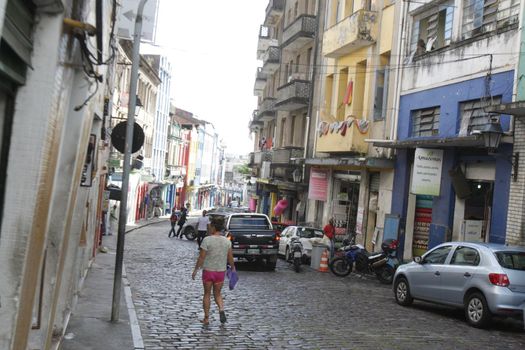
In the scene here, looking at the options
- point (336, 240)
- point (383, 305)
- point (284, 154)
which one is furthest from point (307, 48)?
point (383, 305)

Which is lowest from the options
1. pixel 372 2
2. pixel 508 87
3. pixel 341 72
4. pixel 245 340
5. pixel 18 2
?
pixel 245 340

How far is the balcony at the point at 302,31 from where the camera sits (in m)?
34.8

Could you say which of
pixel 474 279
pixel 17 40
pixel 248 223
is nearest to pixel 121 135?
pixel 17 40

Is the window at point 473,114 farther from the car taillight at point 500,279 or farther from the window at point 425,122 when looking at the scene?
the car taillight at point 500,279

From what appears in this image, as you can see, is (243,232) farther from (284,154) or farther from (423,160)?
(284,154)

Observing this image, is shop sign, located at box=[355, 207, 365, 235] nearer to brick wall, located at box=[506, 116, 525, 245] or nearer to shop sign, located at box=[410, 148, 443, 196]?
shop sign, located at box=[410, 148, 443, 196]

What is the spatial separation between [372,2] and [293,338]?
19.9 metres

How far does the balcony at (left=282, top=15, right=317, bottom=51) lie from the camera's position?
1368 inches

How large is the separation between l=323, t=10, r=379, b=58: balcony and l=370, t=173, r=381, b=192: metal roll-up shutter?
17.5 ft

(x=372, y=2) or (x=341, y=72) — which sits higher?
(x=372, y=2)

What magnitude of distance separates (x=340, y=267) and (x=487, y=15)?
337 inches

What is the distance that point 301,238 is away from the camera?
23.6 m

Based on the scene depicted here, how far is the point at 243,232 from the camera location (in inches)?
788

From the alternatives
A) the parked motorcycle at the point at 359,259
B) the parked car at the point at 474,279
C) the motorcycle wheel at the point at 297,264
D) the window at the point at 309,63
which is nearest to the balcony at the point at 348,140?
the parked motorcycle at the point at 359,259
